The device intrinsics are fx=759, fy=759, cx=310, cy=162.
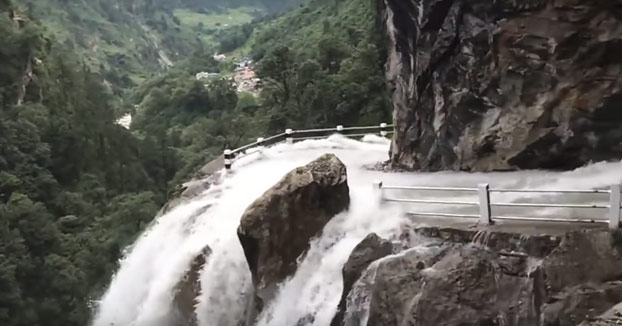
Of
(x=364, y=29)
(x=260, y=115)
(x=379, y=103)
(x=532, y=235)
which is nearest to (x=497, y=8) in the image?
(x=532, y=235)

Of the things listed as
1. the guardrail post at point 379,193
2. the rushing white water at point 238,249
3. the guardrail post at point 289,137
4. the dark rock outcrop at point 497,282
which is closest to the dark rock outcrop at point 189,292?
the rushing white water at point 238,249

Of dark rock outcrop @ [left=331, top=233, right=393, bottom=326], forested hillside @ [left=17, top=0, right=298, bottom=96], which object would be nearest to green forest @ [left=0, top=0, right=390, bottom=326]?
dark rock outcrop @ [left=331, top=233, right=393, bottom=326]

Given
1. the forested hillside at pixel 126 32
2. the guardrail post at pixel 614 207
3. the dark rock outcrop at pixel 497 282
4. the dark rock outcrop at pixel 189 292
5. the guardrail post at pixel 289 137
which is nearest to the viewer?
the dark rock outcrop at pixel 497 282

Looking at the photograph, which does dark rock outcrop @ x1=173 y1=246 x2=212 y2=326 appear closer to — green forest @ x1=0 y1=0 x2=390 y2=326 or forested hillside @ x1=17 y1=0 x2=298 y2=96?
green forest @ x1=0 y1=0 x2=390 y2=326

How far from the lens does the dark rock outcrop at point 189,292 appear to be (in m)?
14.7

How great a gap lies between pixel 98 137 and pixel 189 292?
39477mm

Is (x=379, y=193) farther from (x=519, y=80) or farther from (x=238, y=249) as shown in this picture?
(x=519, y=80)

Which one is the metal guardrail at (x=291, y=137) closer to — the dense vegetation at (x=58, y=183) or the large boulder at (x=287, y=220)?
the large boulder at (x=287, y=220)

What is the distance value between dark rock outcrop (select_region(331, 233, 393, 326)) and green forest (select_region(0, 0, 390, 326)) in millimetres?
17871

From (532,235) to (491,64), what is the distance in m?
7.03

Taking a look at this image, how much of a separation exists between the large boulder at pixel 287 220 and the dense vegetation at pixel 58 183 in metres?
17.7

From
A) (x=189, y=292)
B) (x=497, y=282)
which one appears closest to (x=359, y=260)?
(x=497, y=282)

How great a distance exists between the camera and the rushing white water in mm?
12414

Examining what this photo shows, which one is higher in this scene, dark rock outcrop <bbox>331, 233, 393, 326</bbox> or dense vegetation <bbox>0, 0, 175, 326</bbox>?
dark rock outcrop <bbox>331, 233, 393, 326</bbox>
